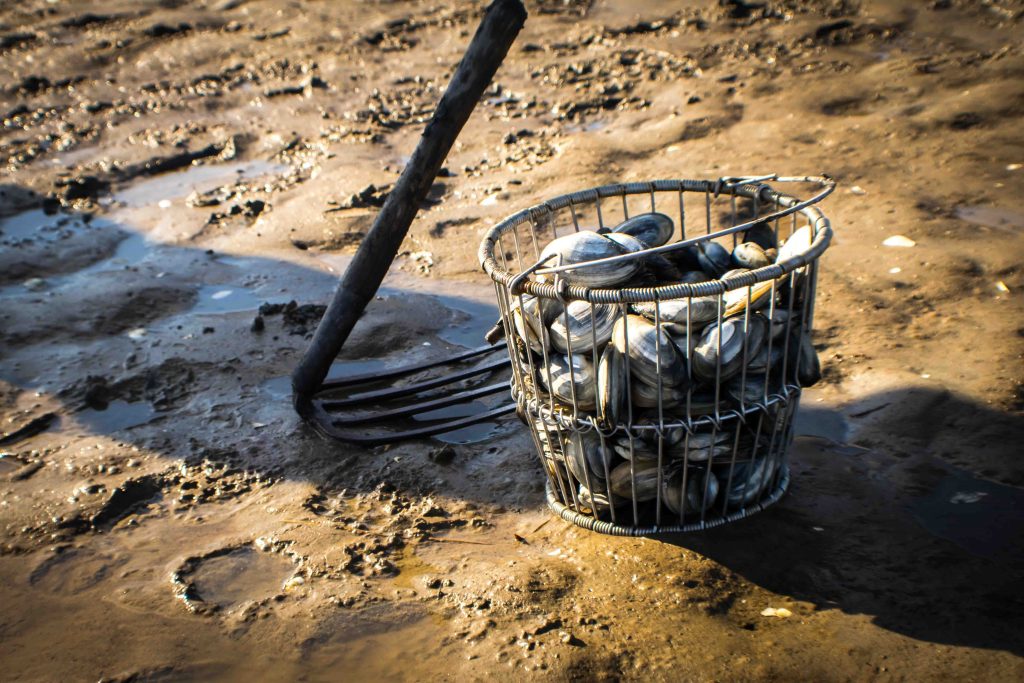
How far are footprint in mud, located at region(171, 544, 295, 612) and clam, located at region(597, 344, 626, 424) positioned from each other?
1.10m

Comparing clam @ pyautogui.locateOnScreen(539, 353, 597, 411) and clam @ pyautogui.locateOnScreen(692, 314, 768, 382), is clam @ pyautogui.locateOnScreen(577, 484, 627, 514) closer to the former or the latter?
clam @ pyautogui.locateOnScreen(539, 353, 597, 411)

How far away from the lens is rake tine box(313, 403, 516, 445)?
10.7ft

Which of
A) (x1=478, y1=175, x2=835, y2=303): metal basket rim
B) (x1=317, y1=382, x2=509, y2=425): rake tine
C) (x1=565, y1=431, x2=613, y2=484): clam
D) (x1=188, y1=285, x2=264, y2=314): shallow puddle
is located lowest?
(x1=317, y1=382, x2=509, y2=425): rake tine

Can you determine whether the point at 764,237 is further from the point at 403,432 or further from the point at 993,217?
the point at 993,217

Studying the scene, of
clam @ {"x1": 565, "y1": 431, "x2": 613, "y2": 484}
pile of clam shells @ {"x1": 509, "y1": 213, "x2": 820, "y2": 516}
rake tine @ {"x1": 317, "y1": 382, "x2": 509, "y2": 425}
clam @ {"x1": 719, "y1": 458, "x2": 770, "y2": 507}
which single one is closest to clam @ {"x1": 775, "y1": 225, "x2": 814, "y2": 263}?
pile of clam shells @ {"x1": 509, "y1": 213, "x2": 820, "y2": 516}

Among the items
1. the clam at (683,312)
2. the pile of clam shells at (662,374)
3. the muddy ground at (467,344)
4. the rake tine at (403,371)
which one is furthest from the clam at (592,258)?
the rake tine at (403,371)

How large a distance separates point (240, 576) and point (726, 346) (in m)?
1.60

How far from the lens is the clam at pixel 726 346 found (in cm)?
230

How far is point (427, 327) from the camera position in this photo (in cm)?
414

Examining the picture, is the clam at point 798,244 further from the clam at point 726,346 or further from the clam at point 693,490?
the clam at point 693,490

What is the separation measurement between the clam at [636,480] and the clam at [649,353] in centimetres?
28

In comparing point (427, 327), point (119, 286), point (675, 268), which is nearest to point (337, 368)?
point (427, 327)

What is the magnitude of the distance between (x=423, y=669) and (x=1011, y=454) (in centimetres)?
191

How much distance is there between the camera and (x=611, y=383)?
232 centimetres
